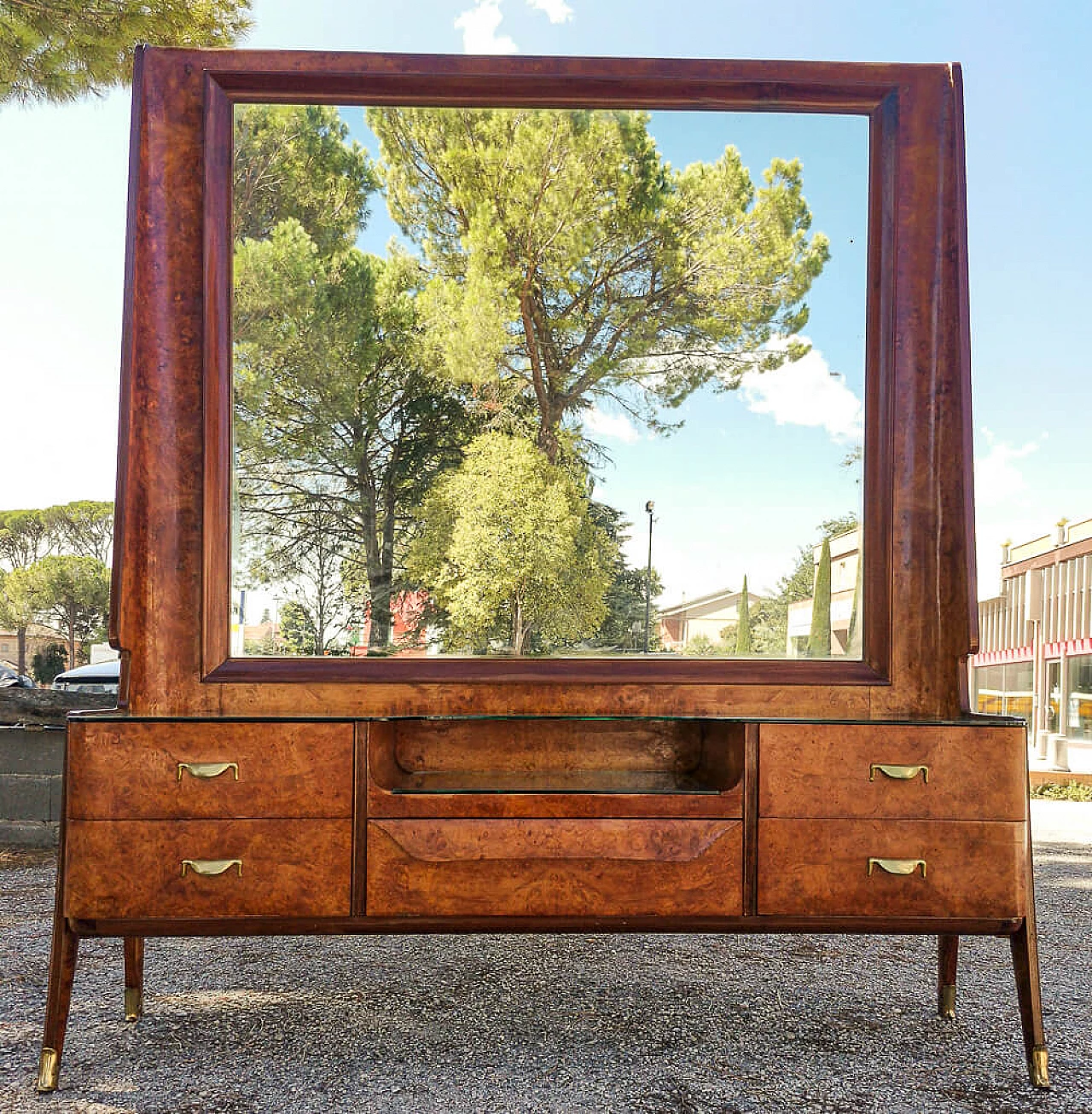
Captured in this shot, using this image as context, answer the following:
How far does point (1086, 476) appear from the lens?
63.9ft

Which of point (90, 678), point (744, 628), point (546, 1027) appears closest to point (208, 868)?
point (546, 1027)

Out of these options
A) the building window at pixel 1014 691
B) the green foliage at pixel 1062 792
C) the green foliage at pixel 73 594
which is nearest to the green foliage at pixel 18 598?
the green foliage at pixel 73 594

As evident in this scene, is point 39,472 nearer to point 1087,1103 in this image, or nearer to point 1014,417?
point 1087,1103

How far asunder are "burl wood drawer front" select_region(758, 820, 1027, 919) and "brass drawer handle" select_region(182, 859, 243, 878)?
1128 mm

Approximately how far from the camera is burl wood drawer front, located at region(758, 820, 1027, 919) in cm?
197

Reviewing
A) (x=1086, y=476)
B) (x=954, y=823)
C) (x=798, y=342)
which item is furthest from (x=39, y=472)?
(x=1086, y=476)

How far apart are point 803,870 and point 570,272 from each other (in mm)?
1534

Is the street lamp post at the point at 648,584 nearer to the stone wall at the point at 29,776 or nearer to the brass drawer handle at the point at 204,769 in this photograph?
the brass drawer handle at the point at 204,769

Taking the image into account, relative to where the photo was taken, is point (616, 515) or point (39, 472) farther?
point (39, 472)

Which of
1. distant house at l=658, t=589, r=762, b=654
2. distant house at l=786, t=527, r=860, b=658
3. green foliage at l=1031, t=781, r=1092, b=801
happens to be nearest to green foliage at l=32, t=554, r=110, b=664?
distant house at l=658, t=589, r=762, b=654

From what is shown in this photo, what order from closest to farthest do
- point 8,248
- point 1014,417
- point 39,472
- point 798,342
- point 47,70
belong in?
point 798,342 → point 47,70 → point 39,472 → point 8,248 → point 1014,417

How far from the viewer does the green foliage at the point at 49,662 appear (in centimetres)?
577

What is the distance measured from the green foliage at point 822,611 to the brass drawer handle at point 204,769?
140cm

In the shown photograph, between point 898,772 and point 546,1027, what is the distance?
3.56 feet
